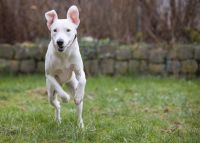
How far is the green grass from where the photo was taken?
5.17m

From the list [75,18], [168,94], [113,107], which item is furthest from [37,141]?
[168,94]

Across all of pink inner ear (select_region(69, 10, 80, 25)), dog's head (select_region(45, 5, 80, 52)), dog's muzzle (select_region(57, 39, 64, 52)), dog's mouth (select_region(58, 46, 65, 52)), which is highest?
pink inner ear (select_region(69, 10, 80, 25))

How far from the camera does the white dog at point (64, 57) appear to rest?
526 centimetres

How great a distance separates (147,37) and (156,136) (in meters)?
7.36

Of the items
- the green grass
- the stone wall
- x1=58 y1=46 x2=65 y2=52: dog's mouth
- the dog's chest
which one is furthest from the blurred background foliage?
x1=58 y1=46 x2=65 y2=52: dog's mouth

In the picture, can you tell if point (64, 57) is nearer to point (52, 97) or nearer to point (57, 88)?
point (57, 88)

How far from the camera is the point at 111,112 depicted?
23.7ft

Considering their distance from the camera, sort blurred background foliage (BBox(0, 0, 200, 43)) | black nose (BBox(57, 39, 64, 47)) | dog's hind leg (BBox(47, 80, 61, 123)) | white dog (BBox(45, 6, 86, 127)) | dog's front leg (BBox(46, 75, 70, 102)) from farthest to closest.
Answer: blurred background foliage (BBox(0, 0, 200, 43)), dog's hind leg (BBox(47, 80, 61, 123)), dog's front leg (BBox(46, 75, 70, 102)), white dog (BBox(45, 6, 86, 127)), black nose (BBox(57, 39, 64, 47))

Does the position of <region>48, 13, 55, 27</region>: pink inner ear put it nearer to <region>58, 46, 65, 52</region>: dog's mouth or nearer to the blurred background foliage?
<region>58, 46, 65, 52</region>: dog's mouth

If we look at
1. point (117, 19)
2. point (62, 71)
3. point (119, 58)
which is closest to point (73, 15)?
point (62, 71)

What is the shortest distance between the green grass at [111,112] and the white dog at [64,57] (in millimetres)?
396

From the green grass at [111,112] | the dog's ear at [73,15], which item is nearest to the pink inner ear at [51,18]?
the dog's ear at [73,15]

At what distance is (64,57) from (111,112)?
2.02 m

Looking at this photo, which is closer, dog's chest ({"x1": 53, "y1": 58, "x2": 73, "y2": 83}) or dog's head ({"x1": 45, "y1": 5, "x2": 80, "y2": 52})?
dog's head ({"x1": 45, "y1": 5, "x2": 80, "y2": 52})
